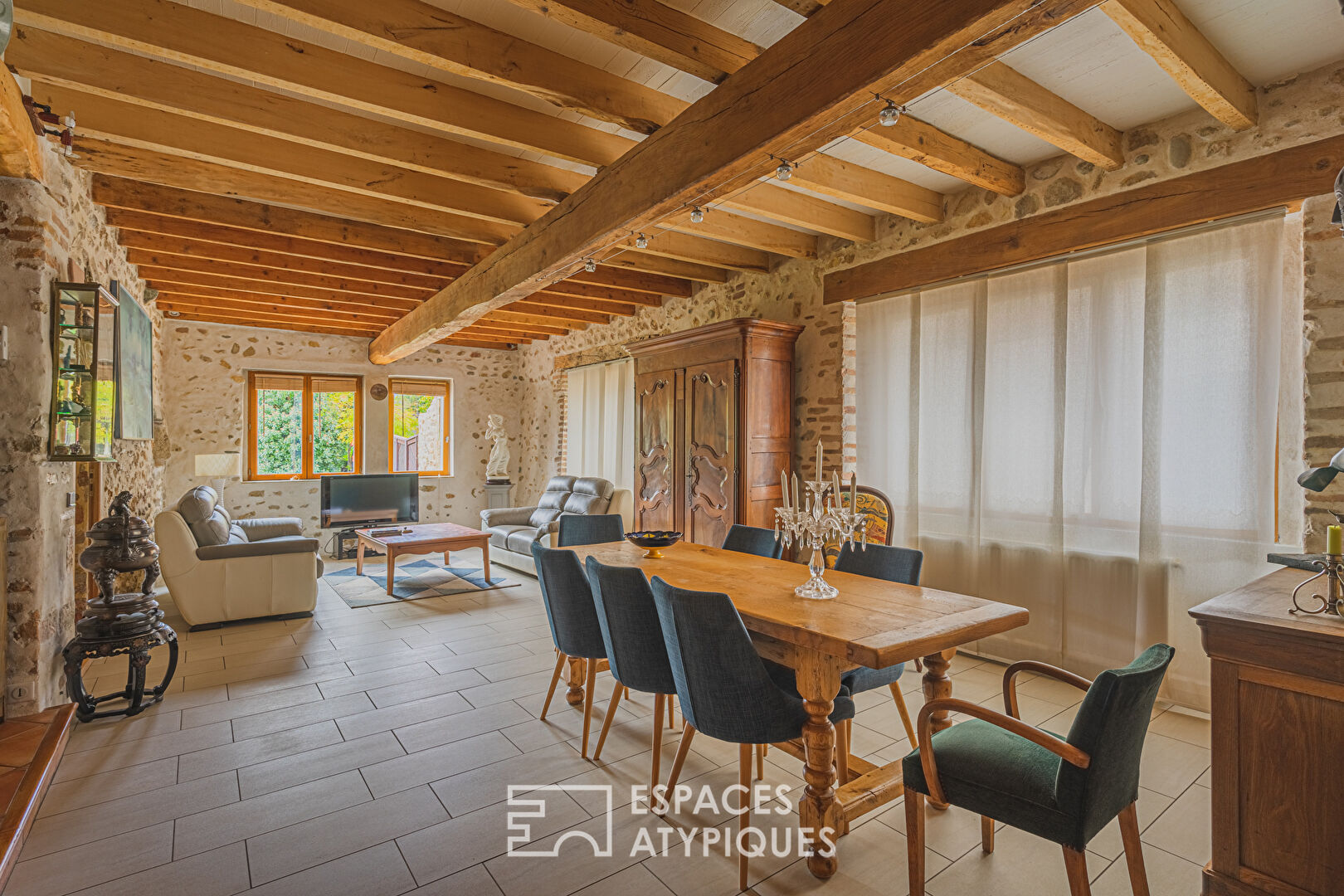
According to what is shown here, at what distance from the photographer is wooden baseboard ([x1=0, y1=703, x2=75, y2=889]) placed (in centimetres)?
200

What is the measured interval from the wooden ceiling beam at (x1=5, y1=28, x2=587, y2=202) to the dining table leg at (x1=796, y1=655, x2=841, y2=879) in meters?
2.72

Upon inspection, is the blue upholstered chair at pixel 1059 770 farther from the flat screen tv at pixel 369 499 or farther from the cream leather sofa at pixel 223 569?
the flat screen tv at pixel 369 499

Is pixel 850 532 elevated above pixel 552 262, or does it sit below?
below

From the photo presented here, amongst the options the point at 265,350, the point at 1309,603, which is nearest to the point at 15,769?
the point at 1309,603

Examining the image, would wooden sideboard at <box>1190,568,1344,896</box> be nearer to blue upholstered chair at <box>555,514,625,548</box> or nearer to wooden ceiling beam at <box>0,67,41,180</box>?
blue upholstered chair at <box>555,514,625,548</box>

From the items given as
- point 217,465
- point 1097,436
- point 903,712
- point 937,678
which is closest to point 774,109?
point 937,678

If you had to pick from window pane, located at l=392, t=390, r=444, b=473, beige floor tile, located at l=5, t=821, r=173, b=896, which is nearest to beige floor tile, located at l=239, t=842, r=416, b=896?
beige floor tile, located at l=5, t=821, r=173, b=896

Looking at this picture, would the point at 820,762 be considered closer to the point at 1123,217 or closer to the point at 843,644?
the point at 843,644

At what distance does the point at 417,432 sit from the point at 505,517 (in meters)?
2.62

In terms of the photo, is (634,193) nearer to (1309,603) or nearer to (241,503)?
(1309,603)

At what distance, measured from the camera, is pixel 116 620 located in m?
3.09

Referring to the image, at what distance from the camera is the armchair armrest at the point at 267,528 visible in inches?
231

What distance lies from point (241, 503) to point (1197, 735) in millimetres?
8889

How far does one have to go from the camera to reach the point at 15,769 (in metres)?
2.46
